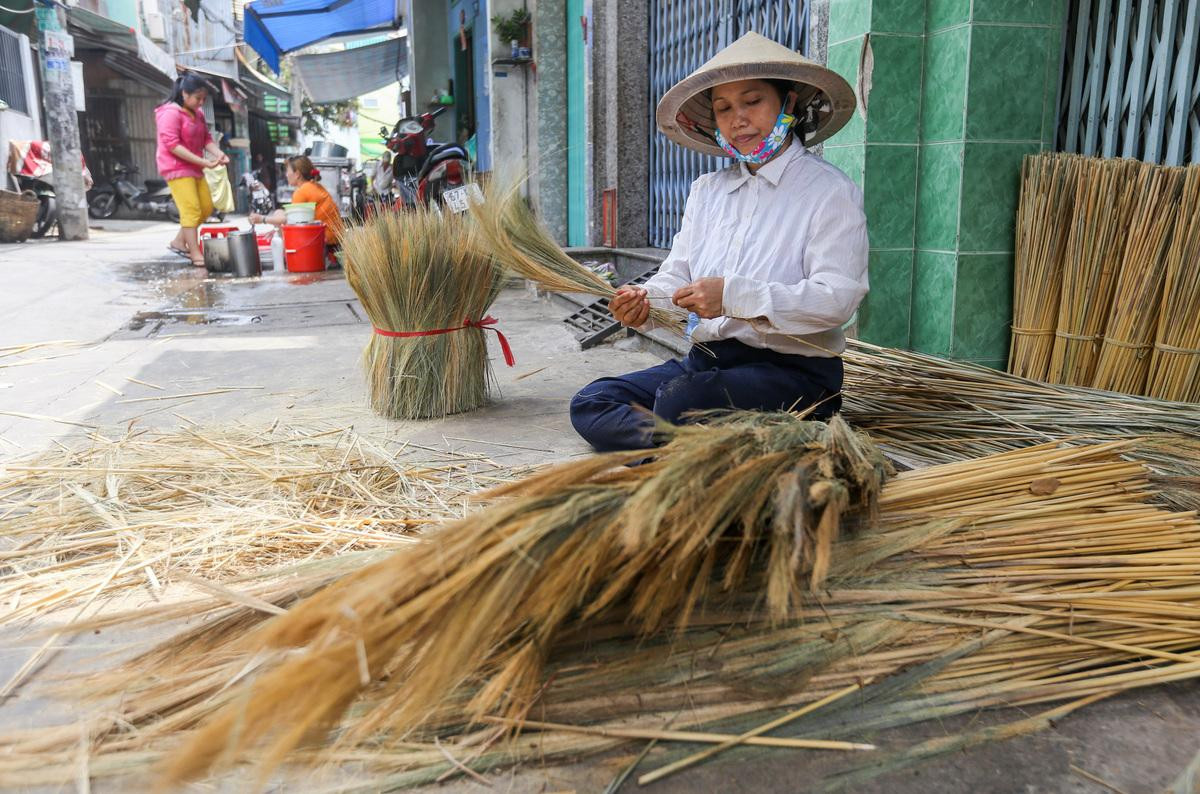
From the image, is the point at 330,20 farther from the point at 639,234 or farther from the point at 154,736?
the point at 154,736

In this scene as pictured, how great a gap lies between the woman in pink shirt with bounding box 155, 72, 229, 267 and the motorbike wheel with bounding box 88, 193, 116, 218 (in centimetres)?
1068

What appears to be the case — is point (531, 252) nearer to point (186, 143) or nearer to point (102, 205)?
point (186, 143)

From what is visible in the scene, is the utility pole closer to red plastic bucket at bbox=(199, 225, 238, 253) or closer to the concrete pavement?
the concrete pavement

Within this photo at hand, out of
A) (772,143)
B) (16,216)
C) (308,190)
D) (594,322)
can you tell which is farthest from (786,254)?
(16,216)

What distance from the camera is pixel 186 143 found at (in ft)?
24.9

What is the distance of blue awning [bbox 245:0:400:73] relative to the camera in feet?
41.5

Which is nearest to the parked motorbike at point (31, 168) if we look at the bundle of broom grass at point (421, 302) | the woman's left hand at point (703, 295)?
the bundle of broom grass at point (421, 302)

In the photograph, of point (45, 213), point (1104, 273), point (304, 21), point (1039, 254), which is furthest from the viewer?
point (304, 21)

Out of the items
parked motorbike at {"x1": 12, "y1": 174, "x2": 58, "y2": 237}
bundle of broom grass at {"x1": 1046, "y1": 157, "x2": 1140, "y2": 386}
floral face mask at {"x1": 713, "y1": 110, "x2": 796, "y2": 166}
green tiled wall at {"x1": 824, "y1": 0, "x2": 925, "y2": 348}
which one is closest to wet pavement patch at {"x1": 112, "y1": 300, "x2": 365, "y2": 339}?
green tiled wall at {"x1": 824, "y1": 0, "x2": 925, "y2": 348}

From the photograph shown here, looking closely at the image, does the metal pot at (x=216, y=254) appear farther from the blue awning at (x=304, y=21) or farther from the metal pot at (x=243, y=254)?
the blue awning at (x=304, y=21)

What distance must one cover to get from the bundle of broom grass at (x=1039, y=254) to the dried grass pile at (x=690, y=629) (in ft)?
4.38

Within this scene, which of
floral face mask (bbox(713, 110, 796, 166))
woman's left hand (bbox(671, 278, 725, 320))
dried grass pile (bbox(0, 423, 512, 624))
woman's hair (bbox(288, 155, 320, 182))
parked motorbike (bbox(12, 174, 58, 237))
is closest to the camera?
dried grass pile (bbox(0, 423, 512, 624))

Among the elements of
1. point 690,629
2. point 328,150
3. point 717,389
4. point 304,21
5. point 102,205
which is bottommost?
point 690,629

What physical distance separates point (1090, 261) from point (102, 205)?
18.4 meters
